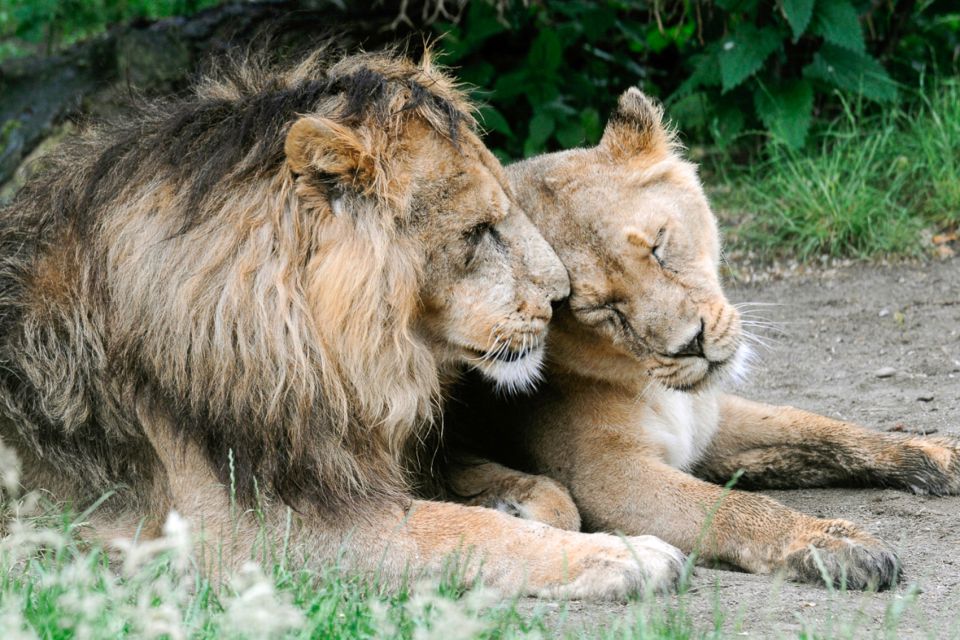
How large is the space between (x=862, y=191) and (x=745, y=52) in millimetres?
880

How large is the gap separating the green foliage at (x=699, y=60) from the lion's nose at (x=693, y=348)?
9.70ft

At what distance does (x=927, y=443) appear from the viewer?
13.4ft

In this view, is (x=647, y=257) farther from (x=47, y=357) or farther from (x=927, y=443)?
(x=47, y=357)

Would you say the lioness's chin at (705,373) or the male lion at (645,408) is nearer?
the male lion at (645,408)

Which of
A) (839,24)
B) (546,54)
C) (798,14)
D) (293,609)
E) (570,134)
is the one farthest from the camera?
(546,54)

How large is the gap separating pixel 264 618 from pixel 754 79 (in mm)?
5273

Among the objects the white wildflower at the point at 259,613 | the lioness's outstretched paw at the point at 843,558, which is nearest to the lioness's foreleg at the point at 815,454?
the lioness's outstretched paw at the point at 843,558

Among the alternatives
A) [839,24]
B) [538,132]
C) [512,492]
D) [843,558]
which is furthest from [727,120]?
[843,558]

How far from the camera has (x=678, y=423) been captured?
13.1 feet

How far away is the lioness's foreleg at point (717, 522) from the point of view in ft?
10.6

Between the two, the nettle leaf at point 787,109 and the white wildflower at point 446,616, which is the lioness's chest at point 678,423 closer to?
the white wildflower at point 446,616

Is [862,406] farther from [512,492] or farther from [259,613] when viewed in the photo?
[259,613]

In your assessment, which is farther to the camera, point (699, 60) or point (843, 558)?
point (699, 60)

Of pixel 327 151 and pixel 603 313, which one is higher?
pixel 327 151
